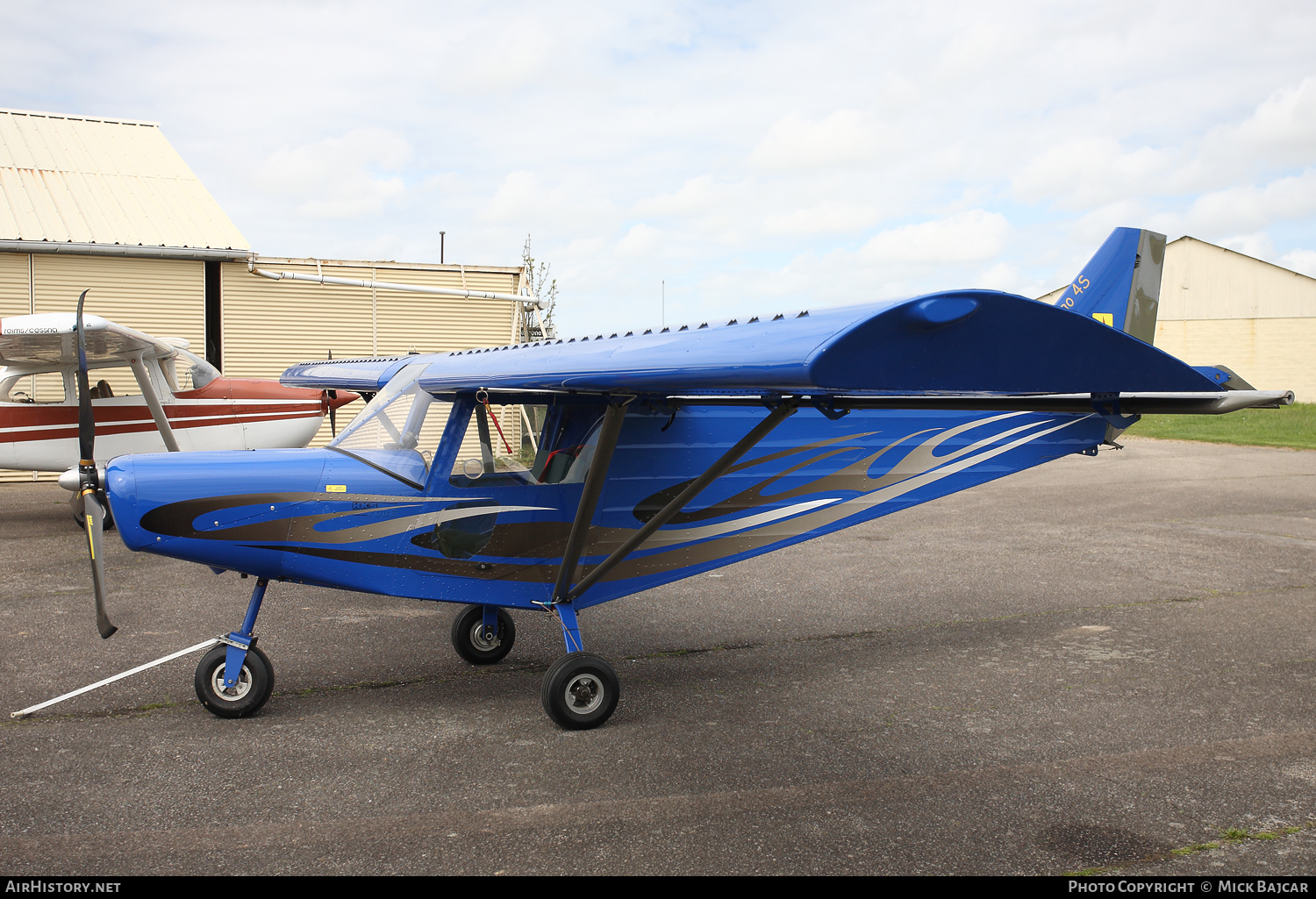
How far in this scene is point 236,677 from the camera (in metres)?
4.65

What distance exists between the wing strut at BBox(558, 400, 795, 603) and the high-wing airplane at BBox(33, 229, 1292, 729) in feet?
0.04

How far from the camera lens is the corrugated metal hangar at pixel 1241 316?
112 feet

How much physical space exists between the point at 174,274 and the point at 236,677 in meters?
14.3

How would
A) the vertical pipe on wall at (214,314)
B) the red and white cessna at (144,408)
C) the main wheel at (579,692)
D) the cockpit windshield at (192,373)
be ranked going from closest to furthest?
the main wheel at (579,692)
the red and white cessna at (144,408)
the cockpit windshield at (192,373)
the vertical pipe on wall at (214,314)

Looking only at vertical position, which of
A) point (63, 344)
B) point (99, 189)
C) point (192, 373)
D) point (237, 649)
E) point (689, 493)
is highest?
point (99, 189)

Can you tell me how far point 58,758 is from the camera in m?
4.16

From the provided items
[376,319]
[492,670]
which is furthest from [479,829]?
[376,319]

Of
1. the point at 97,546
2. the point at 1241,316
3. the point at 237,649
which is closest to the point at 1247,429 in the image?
the point at 1241,316

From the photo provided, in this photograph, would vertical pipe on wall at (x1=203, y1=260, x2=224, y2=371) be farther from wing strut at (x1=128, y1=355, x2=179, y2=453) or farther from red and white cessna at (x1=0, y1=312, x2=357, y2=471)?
wing strut at (x1=128, y1=355, x2=179, y2=453)

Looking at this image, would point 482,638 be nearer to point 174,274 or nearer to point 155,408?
point 155,408

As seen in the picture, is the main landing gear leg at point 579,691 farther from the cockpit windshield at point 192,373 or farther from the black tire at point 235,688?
the cockpit windshield at point 192,373

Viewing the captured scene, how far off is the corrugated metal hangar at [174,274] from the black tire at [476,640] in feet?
40.9

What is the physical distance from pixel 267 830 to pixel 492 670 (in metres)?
2.17

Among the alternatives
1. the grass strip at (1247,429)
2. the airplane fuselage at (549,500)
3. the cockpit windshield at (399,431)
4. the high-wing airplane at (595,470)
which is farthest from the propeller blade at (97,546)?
the grass strip at (1247,429)
